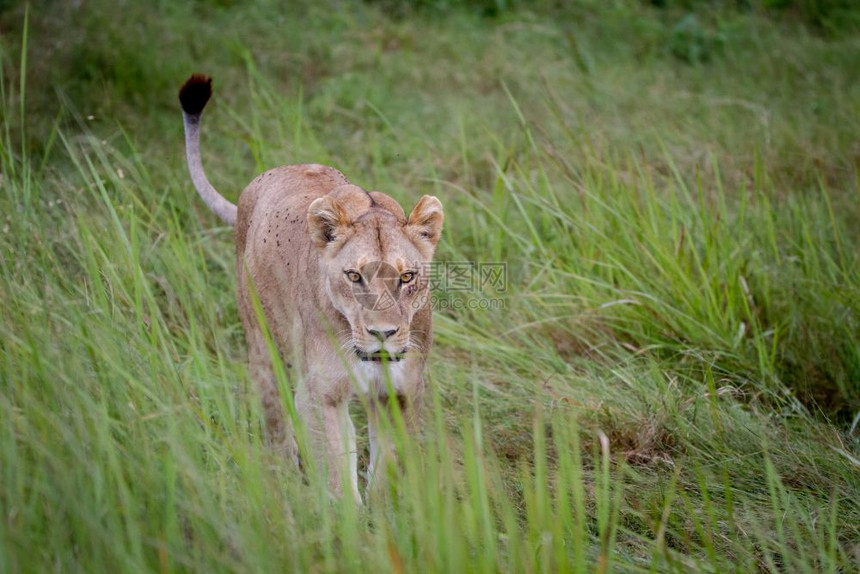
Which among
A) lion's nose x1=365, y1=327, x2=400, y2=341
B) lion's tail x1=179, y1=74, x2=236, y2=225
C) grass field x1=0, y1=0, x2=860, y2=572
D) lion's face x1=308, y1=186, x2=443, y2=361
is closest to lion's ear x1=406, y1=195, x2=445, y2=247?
lion's face x1=308, y1=186, x2=443, y2=361

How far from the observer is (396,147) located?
21.4 ft

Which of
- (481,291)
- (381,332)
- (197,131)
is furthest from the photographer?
(481,291)

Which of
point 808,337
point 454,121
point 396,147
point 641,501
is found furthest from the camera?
point 454,121

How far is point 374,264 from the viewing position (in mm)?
3164

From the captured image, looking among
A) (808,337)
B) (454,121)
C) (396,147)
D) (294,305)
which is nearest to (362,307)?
(294,305)

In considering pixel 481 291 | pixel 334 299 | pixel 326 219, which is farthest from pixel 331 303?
pixel 481 291

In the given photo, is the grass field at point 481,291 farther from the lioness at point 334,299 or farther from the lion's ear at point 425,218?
the lion's ear at point 425,218

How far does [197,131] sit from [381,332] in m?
1.73

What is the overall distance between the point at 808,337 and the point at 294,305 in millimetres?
2426

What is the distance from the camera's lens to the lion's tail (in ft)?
13.5

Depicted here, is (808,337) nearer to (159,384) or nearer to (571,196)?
(571,196)

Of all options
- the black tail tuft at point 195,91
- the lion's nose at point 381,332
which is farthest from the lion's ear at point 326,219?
the black tail tuft at point 195,91

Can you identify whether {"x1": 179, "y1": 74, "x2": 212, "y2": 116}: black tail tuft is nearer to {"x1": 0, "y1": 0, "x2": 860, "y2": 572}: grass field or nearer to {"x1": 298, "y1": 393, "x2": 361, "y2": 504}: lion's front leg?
{"x1": 0, "y1": 0, "x2": 860, "y2": 572}: grass field

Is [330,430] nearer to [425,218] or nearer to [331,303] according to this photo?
[331,303]
